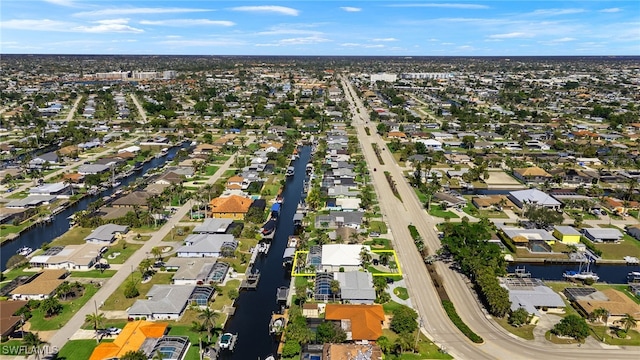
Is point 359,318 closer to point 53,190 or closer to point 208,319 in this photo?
point 208,319

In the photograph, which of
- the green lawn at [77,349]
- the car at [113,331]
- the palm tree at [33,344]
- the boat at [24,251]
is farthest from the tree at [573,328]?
the boat at [24,251]

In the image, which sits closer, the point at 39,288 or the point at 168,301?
the point at 168,301

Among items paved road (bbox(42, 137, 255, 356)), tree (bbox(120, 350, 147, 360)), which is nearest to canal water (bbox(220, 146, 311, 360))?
tree (bbox(120, 350, 147, 360))

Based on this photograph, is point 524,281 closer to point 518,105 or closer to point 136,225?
point 136,225

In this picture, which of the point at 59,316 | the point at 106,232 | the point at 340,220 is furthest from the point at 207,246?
the point at 340,220

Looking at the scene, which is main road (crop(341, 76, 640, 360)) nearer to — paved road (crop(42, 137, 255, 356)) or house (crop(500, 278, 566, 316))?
house (crop(500, 278, 566, 316))

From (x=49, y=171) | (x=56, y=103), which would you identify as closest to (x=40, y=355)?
(x=49, y=171)

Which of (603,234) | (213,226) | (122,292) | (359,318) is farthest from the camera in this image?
(213,226)
